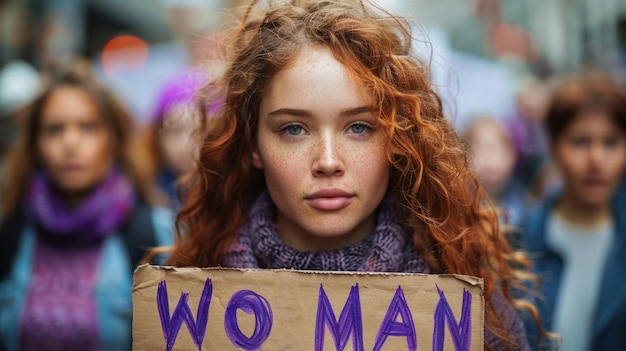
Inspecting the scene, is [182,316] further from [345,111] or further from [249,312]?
[345,111]

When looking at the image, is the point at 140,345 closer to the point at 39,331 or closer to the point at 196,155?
the point at 196,155

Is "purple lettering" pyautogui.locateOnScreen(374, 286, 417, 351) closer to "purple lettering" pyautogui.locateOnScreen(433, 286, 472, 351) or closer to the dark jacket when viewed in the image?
"purple lettering" pyautogui.locateOnScreen(433, 286, 472, 351)

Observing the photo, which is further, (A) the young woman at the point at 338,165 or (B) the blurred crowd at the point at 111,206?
(B) the blurred crowd at the point at 111,206

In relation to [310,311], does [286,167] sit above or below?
above

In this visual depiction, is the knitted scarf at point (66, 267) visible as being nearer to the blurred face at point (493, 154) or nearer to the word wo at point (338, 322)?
the word wo at point (338, 322)

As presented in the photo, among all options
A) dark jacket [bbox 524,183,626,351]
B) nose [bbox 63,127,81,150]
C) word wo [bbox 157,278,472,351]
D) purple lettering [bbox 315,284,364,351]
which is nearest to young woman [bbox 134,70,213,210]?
nose [bbox 63,127,81,150]

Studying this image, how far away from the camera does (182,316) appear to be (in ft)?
5.91

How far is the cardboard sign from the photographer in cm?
172

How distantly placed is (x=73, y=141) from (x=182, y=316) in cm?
173

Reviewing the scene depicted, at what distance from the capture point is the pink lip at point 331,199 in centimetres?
185

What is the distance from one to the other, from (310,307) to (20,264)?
6.19 ft

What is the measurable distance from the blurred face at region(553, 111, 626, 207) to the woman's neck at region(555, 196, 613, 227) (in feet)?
0.06

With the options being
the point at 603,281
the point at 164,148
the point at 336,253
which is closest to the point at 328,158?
the point at 336,253

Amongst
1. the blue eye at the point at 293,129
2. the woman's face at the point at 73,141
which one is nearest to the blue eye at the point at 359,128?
the blue eye at the point at 293,129
